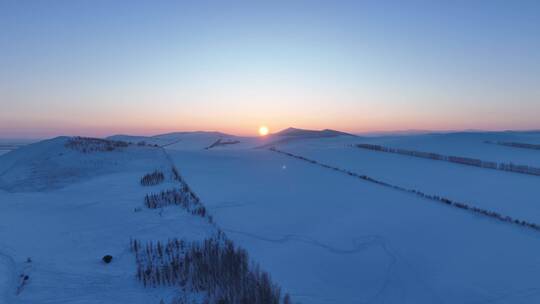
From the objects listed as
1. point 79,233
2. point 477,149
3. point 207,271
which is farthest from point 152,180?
point 477,149

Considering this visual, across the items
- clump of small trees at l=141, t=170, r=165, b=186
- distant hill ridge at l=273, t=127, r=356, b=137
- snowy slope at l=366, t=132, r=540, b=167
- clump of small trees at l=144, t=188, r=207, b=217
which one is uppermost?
distant hill ridge at l=273, t=127, r=356, b=137

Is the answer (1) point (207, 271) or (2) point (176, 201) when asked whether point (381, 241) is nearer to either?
(1) point (207, 271)

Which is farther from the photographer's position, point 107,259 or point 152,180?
point 152,180

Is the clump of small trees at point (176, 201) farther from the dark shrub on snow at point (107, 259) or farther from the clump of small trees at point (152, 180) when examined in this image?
the dark shrub on snow at point (107, 259)

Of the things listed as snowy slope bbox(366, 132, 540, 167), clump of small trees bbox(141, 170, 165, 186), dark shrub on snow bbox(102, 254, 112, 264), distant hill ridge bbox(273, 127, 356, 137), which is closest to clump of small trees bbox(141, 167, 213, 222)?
clump of small trees bbox(141, 170, 165, 186)

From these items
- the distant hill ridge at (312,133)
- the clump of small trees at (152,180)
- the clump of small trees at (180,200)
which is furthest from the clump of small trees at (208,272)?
the distant hill ridge at (312,133)

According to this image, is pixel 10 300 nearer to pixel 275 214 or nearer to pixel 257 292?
pixel 257 292

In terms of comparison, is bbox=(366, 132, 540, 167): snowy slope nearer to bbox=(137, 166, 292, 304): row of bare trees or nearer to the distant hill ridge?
bbox=(137, 166, 292, 304): row of bare trees
